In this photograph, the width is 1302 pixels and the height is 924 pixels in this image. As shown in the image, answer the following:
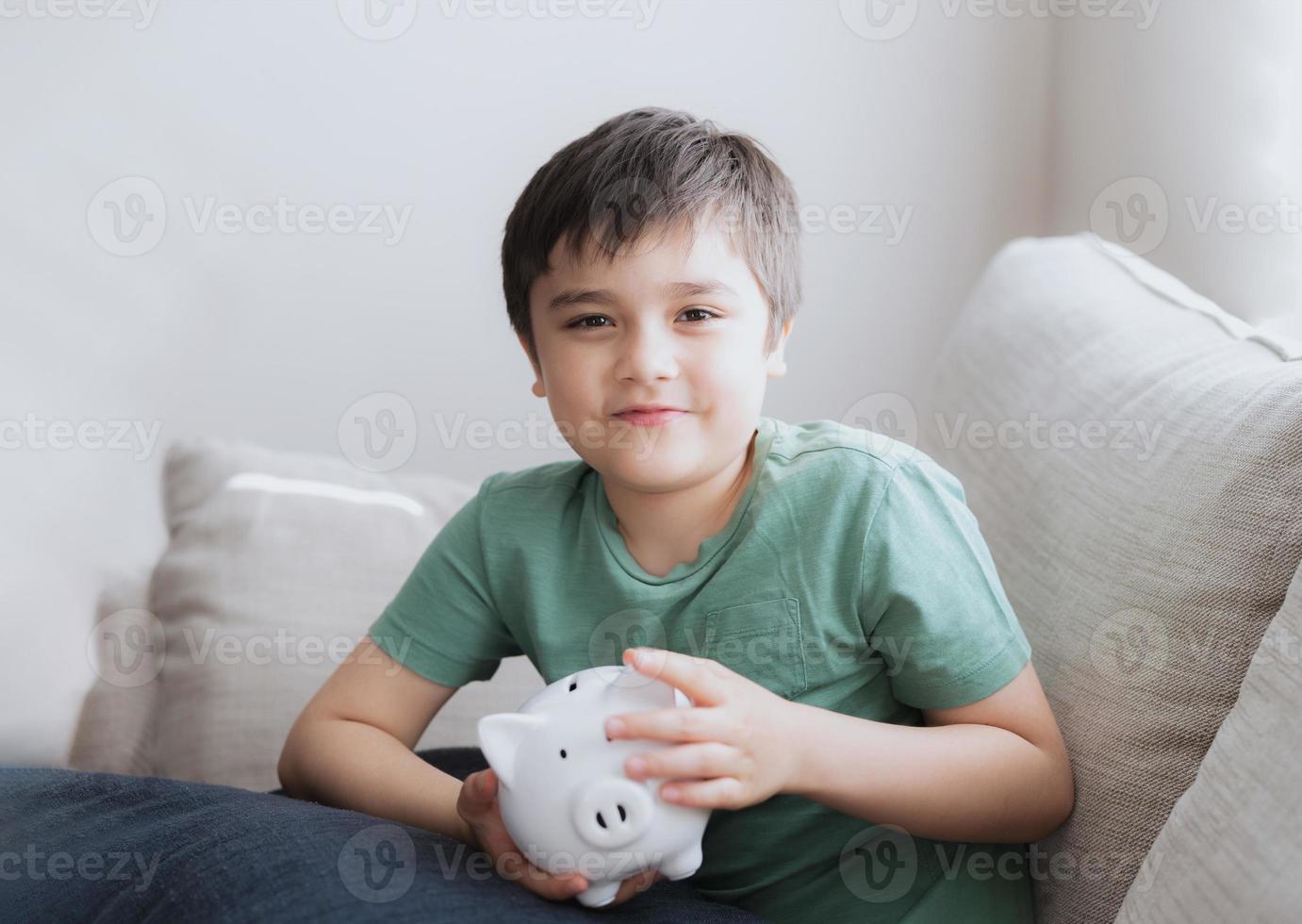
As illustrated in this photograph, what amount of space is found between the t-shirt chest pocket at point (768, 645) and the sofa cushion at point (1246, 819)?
28 centimetres

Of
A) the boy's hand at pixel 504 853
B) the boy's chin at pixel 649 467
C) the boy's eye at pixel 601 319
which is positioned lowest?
the boy's hand at pixel 504 853

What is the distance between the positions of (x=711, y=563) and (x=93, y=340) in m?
1.45

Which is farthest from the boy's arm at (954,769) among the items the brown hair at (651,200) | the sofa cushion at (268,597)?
the sofa cushion at (268,597)

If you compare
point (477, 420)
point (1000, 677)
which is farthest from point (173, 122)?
point (1000, 677)

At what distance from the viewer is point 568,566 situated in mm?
1055

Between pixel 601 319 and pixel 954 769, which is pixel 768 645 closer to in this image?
pixel 954 769

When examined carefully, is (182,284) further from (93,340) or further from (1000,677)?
(1000,677)

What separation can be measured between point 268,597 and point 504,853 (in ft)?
2.41

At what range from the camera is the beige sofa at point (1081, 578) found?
→ 76 centimetres

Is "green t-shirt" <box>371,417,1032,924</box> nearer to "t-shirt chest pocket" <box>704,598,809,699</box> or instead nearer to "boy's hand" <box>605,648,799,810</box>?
"t-shirt chest pocket" <box>704,598,809,699</box>

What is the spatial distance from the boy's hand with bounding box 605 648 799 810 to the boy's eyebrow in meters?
0.29

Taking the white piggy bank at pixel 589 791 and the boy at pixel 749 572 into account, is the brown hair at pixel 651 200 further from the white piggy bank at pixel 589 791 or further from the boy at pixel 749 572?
the white piggy bank at pixel 589 791

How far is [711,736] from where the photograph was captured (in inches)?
30.4

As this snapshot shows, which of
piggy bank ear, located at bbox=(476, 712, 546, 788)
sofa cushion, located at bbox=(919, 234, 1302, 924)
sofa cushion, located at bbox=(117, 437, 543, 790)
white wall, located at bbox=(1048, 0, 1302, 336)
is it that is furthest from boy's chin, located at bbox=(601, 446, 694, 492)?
white wall, located at bbox=(1048, 0, 1302, 336)
